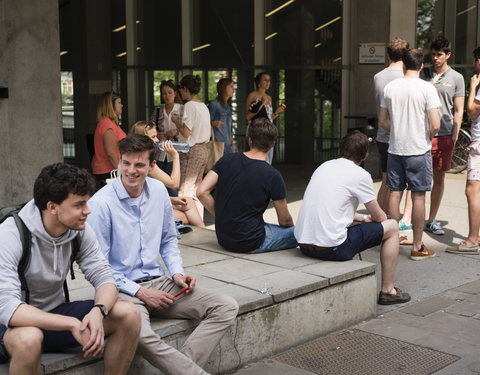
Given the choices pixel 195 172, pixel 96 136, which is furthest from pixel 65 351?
pixel 195 172

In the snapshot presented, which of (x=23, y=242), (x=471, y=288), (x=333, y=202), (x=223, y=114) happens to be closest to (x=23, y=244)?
(x=23, y=242)

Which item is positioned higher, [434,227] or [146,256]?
[146,256]


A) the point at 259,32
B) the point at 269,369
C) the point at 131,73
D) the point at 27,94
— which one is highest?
the point at 259,32

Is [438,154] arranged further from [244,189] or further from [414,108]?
[244,189]

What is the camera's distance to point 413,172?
7.33 meters

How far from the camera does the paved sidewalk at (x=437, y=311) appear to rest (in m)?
4.91

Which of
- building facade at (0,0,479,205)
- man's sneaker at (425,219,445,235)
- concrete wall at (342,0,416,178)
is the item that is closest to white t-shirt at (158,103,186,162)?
man's sneaker at (425,219,445,235)

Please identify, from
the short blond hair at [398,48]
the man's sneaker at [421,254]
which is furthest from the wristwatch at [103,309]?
the short blond hair at [398,48]

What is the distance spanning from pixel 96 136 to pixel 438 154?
11.3 ft

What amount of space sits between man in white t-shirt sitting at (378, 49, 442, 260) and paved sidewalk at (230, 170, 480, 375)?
0.37 metres

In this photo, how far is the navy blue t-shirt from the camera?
5.92m

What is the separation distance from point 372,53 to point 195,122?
6.36 meters

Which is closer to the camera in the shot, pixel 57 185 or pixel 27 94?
pixel 57 185

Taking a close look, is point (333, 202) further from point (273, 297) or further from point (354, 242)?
point (273, 297)
